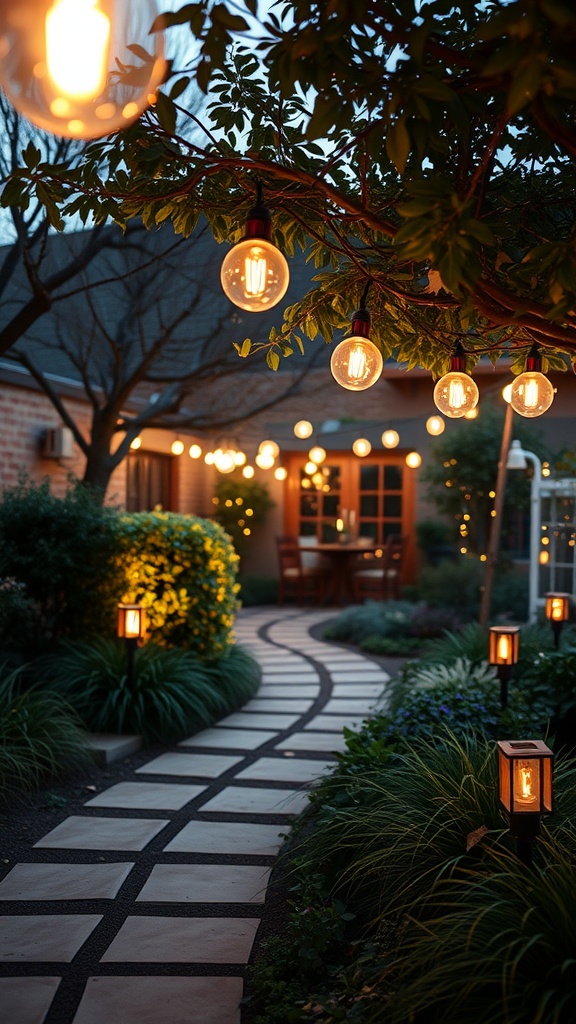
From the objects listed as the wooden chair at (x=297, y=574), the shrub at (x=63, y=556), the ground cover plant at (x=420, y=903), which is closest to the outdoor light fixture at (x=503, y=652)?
the ground cover plant at (x=420, y=903)

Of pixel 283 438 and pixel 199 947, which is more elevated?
pixel 283 438

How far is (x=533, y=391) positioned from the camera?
3143mm

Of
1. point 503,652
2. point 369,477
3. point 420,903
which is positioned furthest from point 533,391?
point 369,477

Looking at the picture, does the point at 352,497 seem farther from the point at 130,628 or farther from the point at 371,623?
the point at 130,628

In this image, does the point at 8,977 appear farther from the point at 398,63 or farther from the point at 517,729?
the point at 398,63

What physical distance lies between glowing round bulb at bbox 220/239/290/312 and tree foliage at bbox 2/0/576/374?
0.31 m

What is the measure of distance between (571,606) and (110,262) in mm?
5727

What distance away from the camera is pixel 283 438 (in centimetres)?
1430

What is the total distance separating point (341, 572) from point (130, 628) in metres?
8.07

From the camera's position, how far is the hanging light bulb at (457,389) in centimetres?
324

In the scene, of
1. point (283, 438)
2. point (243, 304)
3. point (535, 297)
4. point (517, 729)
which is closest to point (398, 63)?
point (243, 304)

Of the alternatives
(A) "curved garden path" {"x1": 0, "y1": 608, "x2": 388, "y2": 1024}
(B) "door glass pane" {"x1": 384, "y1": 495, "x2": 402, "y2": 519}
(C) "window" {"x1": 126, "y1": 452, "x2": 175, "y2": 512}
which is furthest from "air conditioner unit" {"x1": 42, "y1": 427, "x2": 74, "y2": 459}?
(B) "door glass pane" {"x1": 384, "y1": 495, "x2": 402, "y2": 519}

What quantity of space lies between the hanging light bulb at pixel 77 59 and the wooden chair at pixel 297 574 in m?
11.0

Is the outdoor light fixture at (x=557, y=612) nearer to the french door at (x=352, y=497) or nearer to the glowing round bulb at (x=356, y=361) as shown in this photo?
the glowing round bulb at (x=356, y=361)
